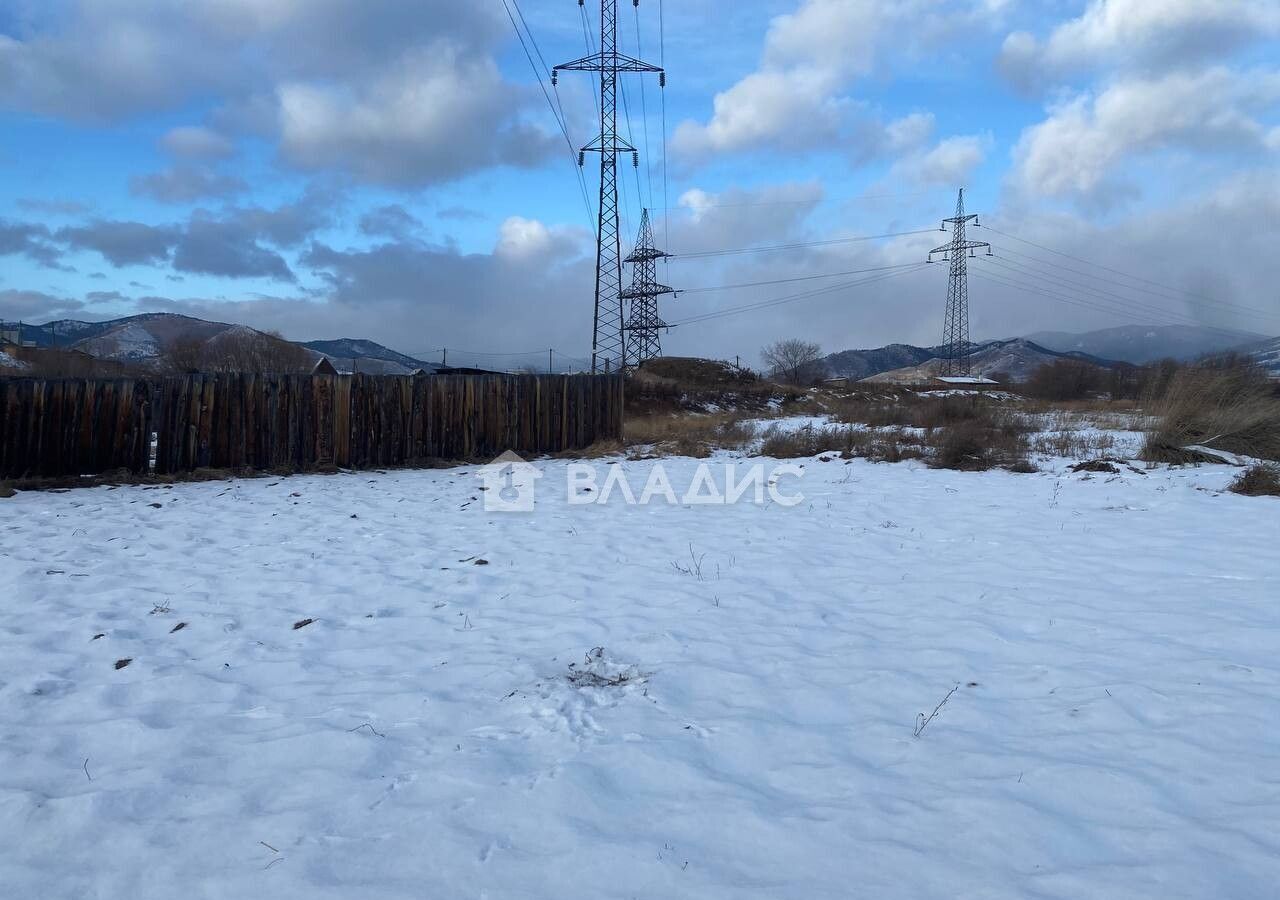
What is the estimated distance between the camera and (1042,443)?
39.0ft

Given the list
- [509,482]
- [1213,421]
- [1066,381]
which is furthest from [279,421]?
[1066,381]

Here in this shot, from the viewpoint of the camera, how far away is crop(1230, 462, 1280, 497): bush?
25.2ft

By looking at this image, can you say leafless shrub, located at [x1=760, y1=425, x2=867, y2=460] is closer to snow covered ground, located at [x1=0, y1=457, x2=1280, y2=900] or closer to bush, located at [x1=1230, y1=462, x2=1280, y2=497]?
bush, located at [x1=1230, y1=462, x2=1280, y2=497]

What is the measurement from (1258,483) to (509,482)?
29.9 ft

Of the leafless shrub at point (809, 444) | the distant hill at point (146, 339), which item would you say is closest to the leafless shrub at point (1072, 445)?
the leafless shrub at point (809, 444)

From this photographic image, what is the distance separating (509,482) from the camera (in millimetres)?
9891

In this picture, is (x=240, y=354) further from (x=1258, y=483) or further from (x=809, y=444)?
(x=1258, y=483)

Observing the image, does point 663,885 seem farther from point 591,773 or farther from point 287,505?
point 287,505

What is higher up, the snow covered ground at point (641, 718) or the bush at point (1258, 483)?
the bush at point (1258, 483)

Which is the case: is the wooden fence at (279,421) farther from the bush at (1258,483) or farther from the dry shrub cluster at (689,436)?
the bush at (1258,483)

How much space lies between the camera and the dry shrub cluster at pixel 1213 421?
33.1 ft

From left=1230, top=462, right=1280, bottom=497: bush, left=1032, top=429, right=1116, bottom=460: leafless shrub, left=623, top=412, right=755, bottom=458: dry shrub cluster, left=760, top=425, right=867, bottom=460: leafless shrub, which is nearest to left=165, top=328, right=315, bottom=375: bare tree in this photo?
left=623, top=412, right=755, bottom=458: dry shrub cluster

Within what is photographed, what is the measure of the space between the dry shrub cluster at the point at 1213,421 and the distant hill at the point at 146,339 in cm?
2047

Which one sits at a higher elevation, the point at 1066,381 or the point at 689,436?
the point at 1066,381
